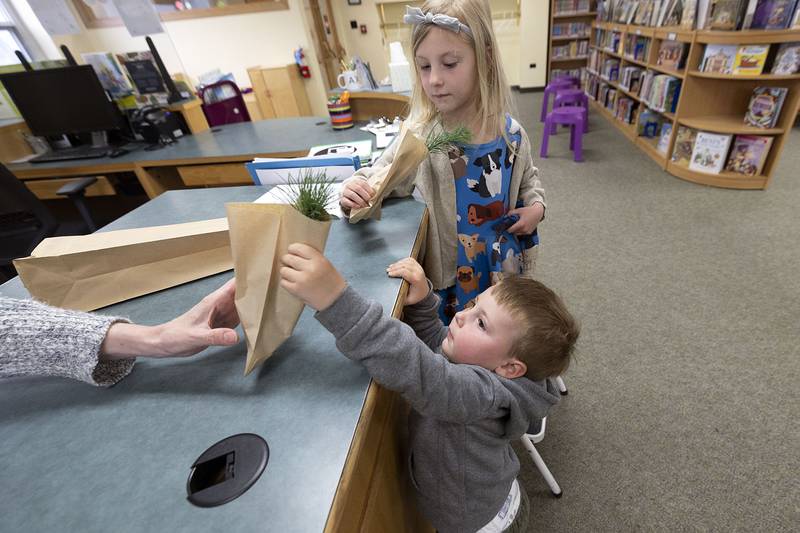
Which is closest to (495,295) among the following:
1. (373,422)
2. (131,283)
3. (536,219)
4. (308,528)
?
(373,422)

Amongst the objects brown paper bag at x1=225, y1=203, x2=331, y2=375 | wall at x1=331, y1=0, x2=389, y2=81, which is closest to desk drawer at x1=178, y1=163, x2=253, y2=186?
brown paper bag at x1=225, y1=203, x2=331, y2=375

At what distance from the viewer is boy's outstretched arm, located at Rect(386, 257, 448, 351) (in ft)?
2.45

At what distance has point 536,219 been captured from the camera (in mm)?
1181

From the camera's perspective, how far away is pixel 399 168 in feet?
2.55

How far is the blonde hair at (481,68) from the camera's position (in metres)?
0.92

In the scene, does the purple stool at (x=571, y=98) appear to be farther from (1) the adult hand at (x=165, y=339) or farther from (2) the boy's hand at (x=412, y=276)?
(1) the adult hand at (x=165, y=339)

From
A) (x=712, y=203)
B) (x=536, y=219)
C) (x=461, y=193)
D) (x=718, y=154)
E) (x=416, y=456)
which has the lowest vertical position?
(x=712, y=203)

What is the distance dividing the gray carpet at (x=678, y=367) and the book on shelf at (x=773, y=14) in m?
1.06

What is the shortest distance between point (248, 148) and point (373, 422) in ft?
6.14

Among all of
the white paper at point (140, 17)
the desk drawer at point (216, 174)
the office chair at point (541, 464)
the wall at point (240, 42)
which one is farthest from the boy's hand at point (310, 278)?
the wall at point (240, 42)

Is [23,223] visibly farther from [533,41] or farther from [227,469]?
[533,41]

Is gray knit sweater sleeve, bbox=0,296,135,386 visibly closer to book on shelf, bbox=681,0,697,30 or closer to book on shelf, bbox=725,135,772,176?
book on shelf, bbox=725,135,772,176

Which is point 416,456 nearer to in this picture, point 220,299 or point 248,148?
point 220,299

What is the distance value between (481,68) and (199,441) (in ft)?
3.35
